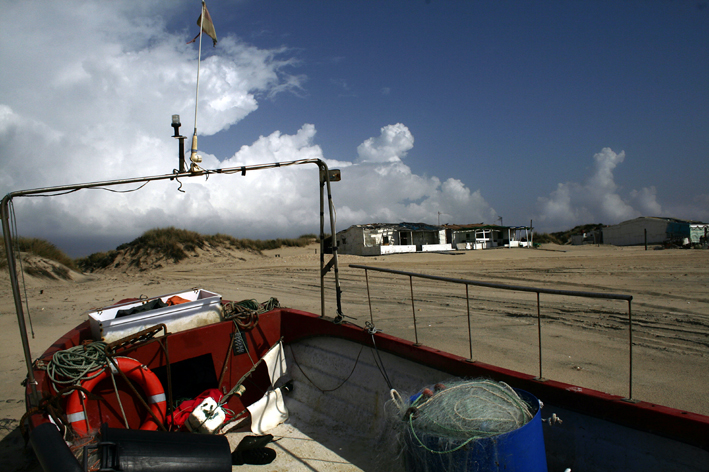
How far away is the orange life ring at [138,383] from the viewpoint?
3371 millimetres

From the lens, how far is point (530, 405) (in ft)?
8.13

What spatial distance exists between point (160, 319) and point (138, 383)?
71 centimetres

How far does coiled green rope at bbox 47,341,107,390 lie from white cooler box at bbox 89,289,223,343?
14.1 inches

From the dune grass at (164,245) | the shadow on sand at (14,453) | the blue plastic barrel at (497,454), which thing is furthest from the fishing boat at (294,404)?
the dune grass at (164,245)

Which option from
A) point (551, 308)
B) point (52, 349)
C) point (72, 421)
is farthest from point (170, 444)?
point (551, 308)

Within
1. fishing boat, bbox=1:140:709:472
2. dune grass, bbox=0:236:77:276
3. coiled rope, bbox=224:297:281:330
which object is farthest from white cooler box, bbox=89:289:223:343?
dune grass, bbox=0:236:77:276

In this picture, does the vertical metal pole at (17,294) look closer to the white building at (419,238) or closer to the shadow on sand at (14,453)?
the shadow on sand at (14,453)

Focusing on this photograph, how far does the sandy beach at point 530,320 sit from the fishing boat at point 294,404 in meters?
0.89

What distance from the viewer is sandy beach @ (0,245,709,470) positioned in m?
4.77

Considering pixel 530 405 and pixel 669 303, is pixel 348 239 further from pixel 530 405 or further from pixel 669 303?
pixel 530 405

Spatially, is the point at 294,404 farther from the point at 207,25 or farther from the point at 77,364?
the point at 207,25

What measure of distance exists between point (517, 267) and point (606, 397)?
15609mm

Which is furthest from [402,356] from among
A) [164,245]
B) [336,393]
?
[164,245]

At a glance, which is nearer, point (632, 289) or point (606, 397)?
point (606, 397)
